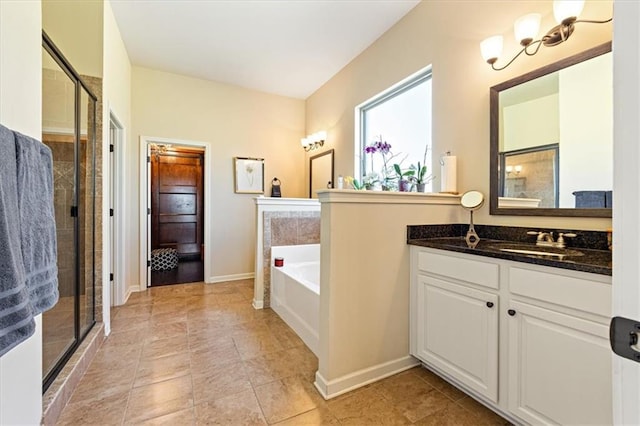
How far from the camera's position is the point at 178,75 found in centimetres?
393

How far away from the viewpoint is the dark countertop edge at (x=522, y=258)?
109cm

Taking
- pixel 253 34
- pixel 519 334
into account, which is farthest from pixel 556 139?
pixel 253 34

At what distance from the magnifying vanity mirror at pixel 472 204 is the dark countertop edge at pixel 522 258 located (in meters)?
0.25

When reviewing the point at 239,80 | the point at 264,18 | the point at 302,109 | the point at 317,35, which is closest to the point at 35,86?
the point at 264,18

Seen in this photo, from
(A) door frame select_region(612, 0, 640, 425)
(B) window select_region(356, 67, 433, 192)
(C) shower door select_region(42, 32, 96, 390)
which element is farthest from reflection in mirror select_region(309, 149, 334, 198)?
(A) door frame select_region(612, 0, 640, 425)

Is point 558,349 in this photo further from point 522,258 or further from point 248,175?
point 248,175

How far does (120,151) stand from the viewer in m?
3.25

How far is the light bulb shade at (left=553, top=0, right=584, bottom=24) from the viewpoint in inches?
56.7

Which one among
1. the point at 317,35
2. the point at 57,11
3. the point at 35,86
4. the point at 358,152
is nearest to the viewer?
the point at 35,86

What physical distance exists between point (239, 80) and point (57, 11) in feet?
6.72

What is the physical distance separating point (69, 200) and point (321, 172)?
9.64 feet

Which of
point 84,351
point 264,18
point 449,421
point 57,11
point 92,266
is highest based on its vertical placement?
point 264,18

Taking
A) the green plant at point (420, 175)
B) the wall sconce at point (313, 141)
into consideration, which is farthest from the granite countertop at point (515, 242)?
the wall sconce at point (313, 141)

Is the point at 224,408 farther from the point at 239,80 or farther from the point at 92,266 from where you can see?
the point at 239,80
